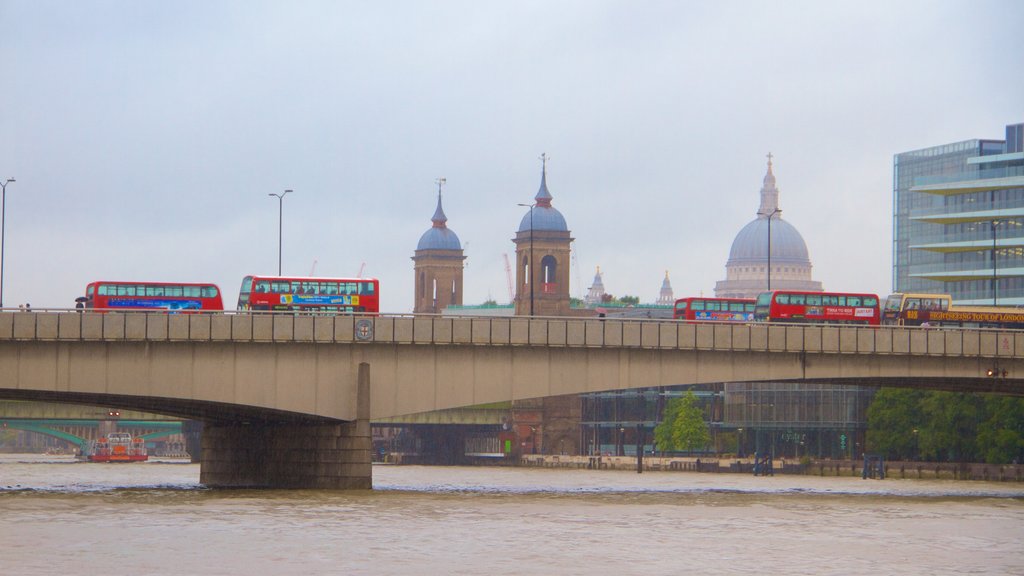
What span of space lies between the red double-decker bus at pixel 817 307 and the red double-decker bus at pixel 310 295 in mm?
26938

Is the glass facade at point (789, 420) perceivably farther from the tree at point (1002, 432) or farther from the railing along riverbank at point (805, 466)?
the tree at point (1002, 432)

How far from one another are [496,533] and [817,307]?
55.6 m

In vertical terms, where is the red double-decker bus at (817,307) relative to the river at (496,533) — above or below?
above

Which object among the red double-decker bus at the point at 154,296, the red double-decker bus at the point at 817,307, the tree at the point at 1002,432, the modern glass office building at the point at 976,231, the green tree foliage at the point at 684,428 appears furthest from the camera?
the green tree foliage at the point at 684,428

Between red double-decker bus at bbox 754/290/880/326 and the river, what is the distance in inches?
902

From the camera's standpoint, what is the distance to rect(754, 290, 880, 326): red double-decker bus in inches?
4369

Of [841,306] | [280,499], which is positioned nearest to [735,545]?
[280,499]

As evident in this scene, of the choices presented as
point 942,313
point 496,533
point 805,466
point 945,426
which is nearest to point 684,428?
point 805,466

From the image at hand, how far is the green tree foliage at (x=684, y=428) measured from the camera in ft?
584

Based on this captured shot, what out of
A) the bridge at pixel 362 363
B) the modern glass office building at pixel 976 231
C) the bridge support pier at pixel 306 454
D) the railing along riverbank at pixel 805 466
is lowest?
the railing along riverbank at pixel 805 466

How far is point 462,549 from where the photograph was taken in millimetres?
54188

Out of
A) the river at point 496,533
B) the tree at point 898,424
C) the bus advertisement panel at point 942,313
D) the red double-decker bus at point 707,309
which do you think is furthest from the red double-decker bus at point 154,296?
the tree at point 898,424

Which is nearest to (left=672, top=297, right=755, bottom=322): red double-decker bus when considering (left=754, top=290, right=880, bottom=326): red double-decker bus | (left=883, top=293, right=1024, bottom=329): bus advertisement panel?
(left=754, top=290, right=880, bottom=326): red double-decker bus

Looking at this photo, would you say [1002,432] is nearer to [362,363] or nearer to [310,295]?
[310,295]
